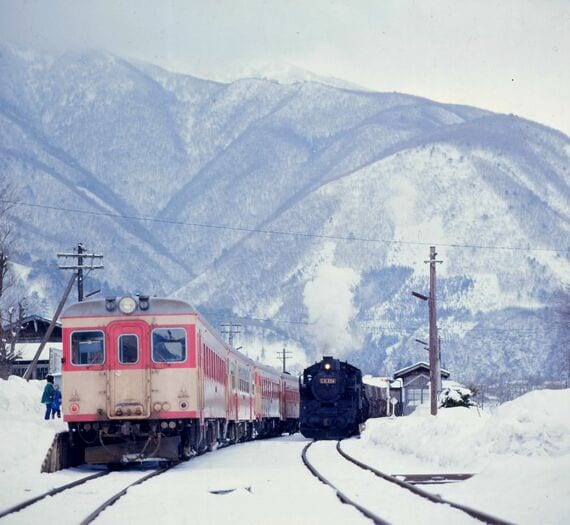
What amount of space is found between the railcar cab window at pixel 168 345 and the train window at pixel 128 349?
35cm

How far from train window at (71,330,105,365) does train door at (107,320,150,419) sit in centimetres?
23

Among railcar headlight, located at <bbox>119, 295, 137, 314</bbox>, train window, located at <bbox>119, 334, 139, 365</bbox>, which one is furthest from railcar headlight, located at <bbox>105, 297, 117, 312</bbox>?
train window, located at <bbox>119, 334, 139, 365</bbox>

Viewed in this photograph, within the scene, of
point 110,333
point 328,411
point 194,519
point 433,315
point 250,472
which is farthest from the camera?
point 433,315

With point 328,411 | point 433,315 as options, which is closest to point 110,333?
point 328,411

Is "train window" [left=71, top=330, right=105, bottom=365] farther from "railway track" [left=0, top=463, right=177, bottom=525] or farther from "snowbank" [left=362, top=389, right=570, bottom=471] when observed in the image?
"snowbank" [left=362, top=389, right=570, bottom=471]

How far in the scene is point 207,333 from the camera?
25.1 meters

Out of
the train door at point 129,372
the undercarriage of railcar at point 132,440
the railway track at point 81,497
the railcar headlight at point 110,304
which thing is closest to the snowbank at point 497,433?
the undercarriage of railcar at point 132,440

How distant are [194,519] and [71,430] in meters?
10.1

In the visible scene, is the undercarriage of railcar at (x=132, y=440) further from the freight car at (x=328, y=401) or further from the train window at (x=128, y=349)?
the freight car at (x=328, y=401)

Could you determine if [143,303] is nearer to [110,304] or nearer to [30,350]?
[110,304]

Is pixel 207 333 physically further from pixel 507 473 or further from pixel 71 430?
pixel 507 473

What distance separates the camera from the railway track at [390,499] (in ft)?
41.3

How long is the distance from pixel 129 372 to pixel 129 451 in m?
1.70

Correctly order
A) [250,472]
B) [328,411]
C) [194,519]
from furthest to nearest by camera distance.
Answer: [328,411], [250,472], [194,519]
